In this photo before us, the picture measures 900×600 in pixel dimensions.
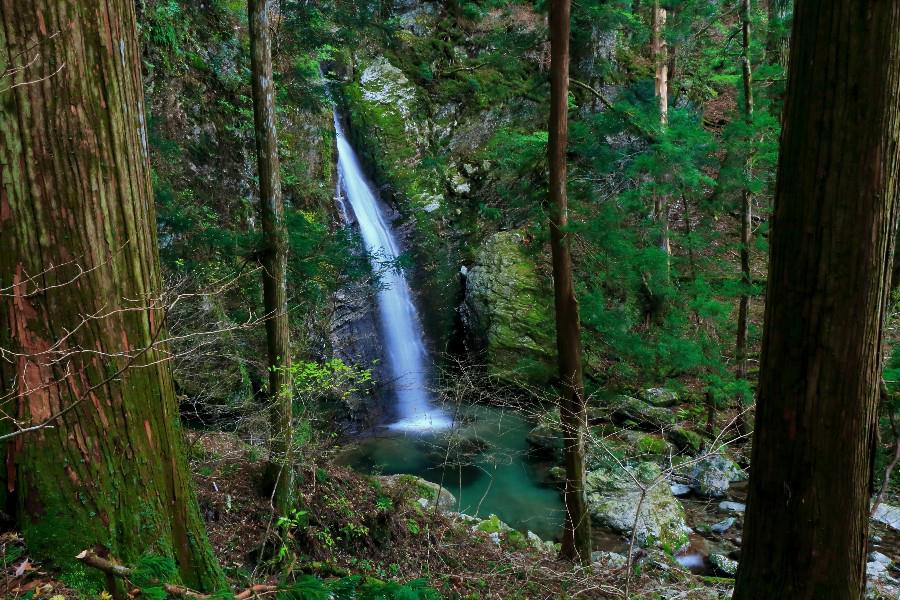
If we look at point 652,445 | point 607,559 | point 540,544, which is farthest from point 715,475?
point 540,544

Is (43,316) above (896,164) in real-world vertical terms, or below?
below

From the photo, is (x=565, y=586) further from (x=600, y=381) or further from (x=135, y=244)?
(x=600, y=381)

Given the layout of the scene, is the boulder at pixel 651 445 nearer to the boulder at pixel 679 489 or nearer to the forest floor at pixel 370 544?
the boulder at pixel 679 489

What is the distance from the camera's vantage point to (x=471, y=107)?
706 inches

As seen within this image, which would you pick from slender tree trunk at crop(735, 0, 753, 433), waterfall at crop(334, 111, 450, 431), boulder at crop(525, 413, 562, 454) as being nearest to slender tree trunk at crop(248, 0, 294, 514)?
boulder at crop(525, 413, 562, 454)

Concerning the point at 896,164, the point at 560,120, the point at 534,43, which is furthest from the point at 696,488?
the point at 896,164

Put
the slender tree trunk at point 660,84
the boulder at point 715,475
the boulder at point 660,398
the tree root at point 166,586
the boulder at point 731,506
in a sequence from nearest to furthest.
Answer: the tree root at point 166,586 → the boulder at point 731,506 → the boulder at point 715,475 → the slender tree trunk at point 660,84 → the boulder at point 660,398

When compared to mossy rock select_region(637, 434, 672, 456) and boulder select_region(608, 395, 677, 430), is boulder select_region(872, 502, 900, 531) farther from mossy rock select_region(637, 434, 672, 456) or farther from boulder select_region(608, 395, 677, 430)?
boulder select_region(608, 395, 677, 430)

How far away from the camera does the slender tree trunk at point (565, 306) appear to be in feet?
20.0

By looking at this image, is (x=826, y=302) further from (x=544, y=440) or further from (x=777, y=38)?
(x=777, y=38)

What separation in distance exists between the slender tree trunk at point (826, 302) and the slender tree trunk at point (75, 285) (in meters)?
2.38

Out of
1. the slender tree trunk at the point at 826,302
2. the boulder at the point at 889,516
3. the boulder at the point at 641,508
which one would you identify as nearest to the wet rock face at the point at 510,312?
the boulder at the point at 641,508

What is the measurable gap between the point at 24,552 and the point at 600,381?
11355 mm

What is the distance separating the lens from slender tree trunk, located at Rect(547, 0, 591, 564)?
6.09m
